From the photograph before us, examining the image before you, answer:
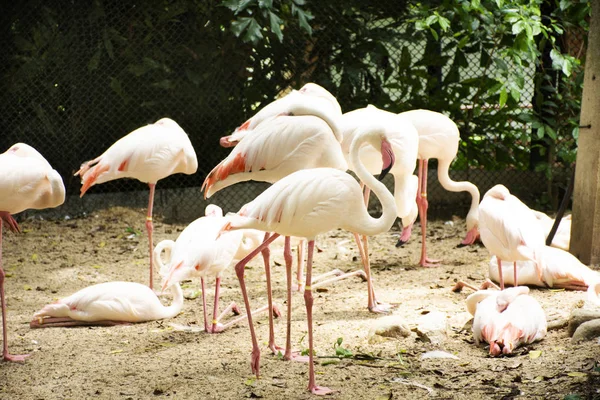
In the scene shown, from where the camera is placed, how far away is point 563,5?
6934 millimetres

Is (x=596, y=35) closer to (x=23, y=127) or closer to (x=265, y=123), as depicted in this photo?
(x=265, y=123)

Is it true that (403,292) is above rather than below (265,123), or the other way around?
below

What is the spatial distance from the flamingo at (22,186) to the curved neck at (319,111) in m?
1.37

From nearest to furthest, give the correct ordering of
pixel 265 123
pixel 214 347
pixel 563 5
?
1. pixel 214 347
2. pixel 265 123
3. pixel 563 5

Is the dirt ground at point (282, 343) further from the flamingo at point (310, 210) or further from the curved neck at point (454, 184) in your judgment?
the curved neck at point (454, 184)

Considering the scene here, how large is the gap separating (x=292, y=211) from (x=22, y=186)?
1640 millimetres

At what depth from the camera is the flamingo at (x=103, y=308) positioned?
4.42 m

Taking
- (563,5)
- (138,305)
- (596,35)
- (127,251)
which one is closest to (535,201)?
(563,5)

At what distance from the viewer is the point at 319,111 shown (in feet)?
13.8

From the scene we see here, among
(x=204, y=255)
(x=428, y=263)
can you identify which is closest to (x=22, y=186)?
(x=204, y=255)

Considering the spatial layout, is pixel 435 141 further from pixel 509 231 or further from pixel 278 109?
pixel 278 109

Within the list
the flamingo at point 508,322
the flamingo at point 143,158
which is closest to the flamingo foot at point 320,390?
the flamingo at point 508,322

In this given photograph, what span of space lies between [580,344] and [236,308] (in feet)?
6.51

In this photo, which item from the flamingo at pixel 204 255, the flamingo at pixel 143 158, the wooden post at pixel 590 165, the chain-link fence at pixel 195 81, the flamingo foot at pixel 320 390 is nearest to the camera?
the flamingo foot at pixel 320 390
